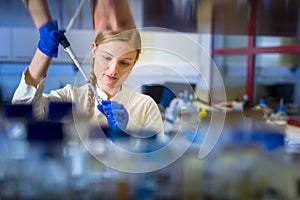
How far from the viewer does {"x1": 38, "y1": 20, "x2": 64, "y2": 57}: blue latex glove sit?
500mm

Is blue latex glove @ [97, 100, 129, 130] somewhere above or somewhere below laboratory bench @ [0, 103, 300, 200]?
above

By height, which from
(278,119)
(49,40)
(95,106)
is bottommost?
(278,119)

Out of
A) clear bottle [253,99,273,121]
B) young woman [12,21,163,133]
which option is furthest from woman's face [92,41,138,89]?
clear bottle [253,99,273,121]

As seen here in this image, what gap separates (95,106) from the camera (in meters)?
0.52

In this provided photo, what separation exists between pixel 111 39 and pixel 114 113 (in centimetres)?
14

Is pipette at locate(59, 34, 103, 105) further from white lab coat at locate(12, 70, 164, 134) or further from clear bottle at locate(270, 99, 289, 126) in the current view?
clear bottle at locate(270, 99, 289, 126)

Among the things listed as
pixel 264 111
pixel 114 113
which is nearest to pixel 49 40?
pixel 114 113

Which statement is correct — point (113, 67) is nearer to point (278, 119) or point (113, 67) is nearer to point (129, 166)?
point (129, 166)

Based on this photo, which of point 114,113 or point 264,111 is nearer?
point 114,113

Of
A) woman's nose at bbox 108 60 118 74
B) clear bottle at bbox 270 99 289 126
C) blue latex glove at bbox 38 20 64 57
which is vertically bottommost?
clear bottle at bbox 270 99 289 126

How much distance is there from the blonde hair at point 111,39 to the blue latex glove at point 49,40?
0.07 metres

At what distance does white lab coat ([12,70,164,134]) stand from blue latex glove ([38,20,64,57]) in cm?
6

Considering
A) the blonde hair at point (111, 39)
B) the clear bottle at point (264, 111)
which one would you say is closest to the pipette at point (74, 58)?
the blonde hair at point (111, 39)

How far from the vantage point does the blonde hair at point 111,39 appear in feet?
1.70
